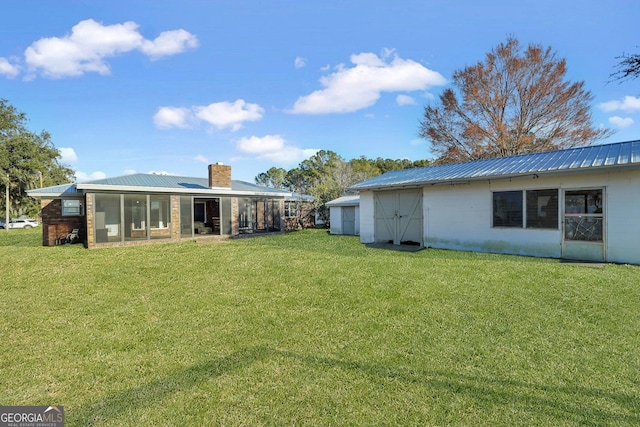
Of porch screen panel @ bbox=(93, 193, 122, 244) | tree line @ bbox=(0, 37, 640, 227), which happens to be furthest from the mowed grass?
tree line @ bbox=(0, 37, 640, 227)

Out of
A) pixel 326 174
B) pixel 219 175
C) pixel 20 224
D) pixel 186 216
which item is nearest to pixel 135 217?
pixel 186 216

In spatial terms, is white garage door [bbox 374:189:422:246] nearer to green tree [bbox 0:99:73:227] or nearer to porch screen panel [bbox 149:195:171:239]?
porch screen panel [bbox 149:195:171:239]

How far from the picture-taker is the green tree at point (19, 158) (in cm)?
2805

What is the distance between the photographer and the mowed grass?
2432 millimetres

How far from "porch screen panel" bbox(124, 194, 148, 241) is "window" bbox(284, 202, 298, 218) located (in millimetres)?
9247

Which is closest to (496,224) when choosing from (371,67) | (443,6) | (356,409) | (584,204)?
(584,204)

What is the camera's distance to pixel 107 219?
12570 mm

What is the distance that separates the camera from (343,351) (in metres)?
3.39

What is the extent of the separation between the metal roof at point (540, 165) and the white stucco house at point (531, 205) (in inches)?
0.8

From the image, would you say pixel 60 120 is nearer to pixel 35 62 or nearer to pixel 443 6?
pixel 35 62

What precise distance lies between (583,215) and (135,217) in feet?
51.5

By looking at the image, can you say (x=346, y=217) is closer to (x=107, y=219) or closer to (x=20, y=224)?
(x=107, y=219)

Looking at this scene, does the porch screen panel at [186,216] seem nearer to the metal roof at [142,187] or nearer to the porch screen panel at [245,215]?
the metal roof at [142,187]

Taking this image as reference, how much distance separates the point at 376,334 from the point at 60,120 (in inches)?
875
